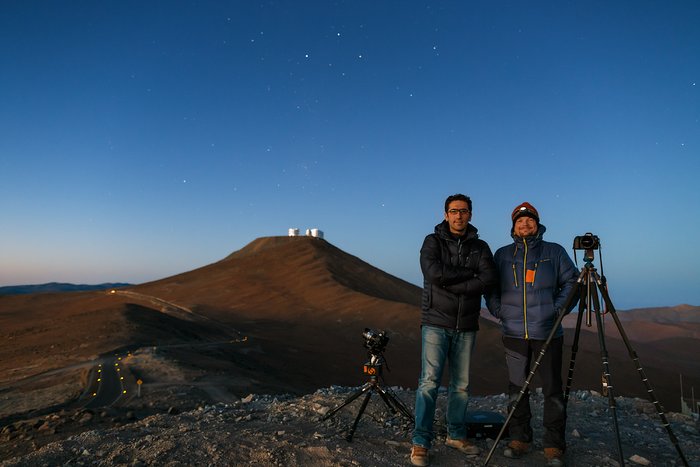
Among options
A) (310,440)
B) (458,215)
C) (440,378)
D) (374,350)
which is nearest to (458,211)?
(458,215)

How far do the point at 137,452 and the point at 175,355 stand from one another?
701 inches

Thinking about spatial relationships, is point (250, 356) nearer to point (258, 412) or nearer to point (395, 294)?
point (258, 412)

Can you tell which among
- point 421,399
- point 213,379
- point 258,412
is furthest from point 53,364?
point 421,399

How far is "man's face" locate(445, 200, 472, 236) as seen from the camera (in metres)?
5.06

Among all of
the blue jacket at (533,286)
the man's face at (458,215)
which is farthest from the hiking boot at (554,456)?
the man's face at (458,215)

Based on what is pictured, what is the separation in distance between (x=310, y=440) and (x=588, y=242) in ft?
12.2

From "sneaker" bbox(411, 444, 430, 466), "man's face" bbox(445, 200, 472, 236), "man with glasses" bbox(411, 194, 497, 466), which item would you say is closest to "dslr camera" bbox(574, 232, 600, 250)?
→ "man with glasses" bbox(411, 194, 497, 466)

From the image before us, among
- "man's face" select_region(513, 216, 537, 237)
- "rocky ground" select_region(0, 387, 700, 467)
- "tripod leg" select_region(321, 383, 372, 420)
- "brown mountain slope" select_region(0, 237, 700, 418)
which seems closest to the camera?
"rocky ground" select_region(0, 387, 700, 467)

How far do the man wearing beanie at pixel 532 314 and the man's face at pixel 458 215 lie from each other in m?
0.65

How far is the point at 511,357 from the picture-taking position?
5137 mm

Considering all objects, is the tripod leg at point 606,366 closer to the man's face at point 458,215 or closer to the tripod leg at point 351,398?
the man's face at point 458,215

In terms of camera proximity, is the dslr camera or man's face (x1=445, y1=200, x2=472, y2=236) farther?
man's face (x1=445, y1=200, x2=472, y2=236)

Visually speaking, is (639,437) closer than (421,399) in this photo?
No

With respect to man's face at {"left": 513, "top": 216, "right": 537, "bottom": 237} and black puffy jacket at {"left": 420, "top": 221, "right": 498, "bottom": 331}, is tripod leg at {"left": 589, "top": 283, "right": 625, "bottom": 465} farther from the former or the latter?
black puffy jacket at {"left": 420, "top": 221, "right": 498, "bottom": 331}
